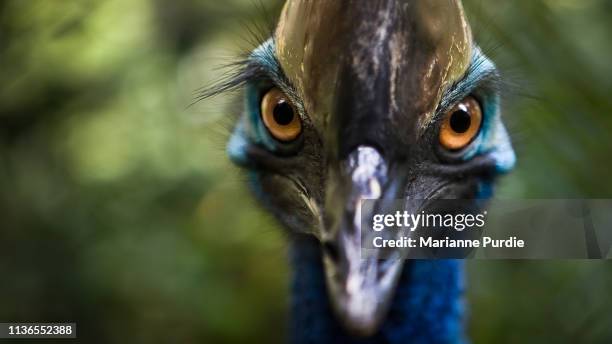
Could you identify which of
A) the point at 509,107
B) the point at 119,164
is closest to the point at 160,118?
the point at 119,164

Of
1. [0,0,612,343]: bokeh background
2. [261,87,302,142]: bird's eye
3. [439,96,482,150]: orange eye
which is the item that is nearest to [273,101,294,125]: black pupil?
[261,87,302,142]: bird's eye

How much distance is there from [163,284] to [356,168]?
1243 millimetres

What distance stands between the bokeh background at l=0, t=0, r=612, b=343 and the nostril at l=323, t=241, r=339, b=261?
0.94m

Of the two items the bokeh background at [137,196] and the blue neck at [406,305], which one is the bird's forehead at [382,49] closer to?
the blue neck at [406,305]

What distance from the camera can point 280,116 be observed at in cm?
110

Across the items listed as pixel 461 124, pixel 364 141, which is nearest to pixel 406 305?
pixel 461 124

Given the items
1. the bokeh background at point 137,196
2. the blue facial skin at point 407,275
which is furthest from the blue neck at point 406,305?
the bokeh background at point 137,196

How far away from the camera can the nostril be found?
0.84 meters

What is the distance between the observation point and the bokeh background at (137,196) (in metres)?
1.84

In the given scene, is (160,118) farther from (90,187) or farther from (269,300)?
(269,300)

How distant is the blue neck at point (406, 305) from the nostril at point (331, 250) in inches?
12.3

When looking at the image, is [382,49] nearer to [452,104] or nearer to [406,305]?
[452,104]

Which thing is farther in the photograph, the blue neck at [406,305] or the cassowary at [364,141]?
the blue neck at [406,305]

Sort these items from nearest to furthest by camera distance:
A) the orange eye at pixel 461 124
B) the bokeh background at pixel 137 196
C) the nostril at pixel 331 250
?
the nostril at pixel 331 250, the orange eye at pixel 461 124, the bokeh background at pixel 137 196
